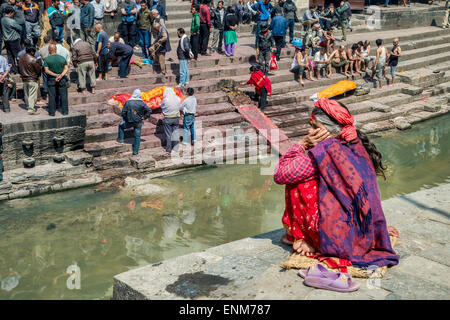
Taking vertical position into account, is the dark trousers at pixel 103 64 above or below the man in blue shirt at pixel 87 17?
below

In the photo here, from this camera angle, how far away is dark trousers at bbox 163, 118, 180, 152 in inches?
435

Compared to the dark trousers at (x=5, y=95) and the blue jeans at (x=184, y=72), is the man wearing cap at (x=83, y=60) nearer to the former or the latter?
the dark trousers at (x=5, y=95)

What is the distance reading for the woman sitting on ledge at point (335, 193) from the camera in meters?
4.30

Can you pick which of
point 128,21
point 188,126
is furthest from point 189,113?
point 128,21

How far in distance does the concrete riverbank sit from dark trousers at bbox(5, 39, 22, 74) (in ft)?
30.4

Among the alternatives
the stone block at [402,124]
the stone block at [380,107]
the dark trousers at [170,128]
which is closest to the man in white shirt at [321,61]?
the stone block at [380,107]

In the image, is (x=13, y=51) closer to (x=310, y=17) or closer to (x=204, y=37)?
(x=204, y=37)

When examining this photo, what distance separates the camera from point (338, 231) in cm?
430

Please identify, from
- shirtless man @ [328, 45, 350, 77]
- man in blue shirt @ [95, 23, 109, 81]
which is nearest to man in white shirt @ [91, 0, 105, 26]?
man in blue shirt @ [95, 23, 109, 81]

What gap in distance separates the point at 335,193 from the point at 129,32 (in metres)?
12.2

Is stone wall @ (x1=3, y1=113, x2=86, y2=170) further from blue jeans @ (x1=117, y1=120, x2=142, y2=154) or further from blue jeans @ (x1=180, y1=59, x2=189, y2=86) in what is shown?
blue jeans @ (x1=180, y1=59, x2=189, y2=86)

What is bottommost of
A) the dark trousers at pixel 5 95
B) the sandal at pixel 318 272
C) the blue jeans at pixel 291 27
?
the sandal at pixel 318 272

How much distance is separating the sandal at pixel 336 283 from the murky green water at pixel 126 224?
3.00m
